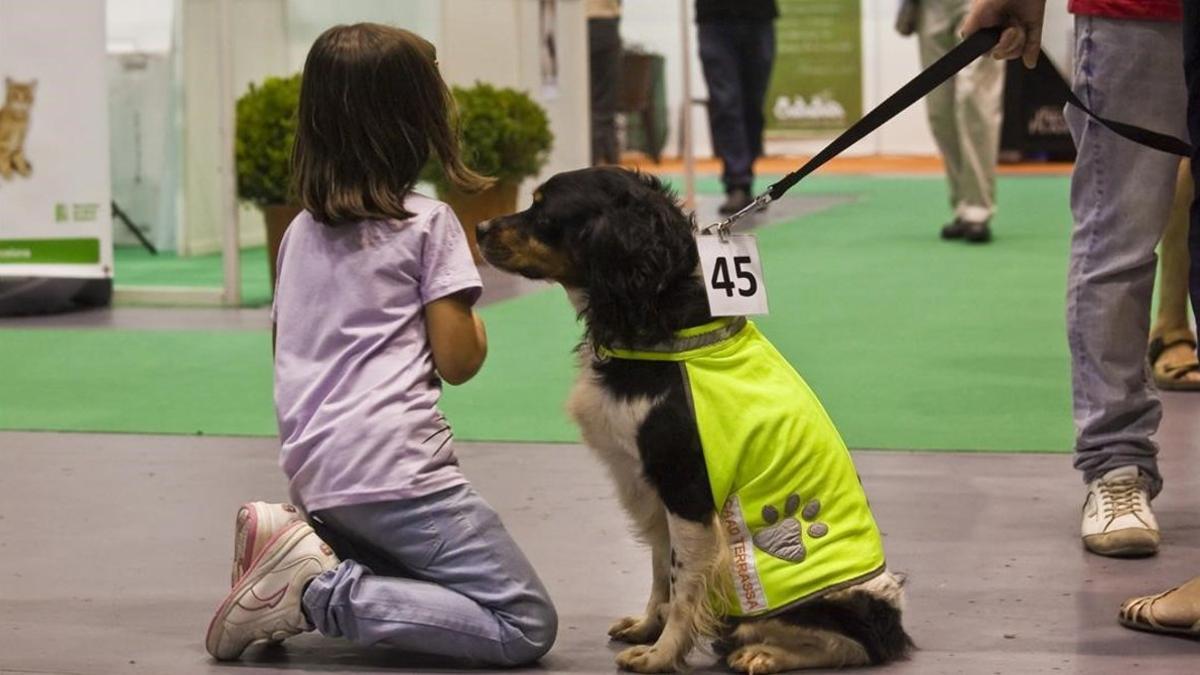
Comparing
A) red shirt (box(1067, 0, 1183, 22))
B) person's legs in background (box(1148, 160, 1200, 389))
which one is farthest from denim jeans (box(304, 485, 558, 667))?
person's legs in background (box(1148, 160, 1200, 389))

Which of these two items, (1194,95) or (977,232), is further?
(977,232)

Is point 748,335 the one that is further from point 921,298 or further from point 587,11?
point 587,11

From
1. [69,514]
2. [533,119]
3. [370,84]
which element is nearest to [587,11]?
[533,119]

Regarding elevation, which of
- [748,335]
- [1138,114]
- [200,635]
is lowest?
[200,635]

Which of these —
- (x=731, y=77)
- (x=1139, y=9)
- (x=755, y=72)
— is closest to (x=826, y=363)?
(x=1139, y=9)

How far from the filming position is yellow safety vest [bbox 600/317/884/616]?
122 inches

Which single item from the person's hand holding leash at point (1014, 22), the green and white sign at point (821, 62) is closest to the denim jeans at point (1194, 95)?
the person's hand holding leash at point (1014, 22)

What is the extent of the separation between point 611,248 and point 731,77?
8967 millimetres

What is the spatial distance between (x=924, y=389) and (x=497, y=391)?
1387 mm

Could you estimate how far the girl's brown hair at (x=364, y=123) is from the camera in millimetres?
3275

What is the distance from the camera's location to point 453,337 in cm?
327

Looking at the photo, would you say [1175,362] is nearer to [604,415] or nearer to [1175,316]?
[1175,316]

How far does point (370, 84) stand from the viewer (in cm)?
328

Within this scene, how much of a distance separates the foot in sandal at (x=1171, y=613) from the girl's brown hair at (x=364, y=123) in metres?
1.45
